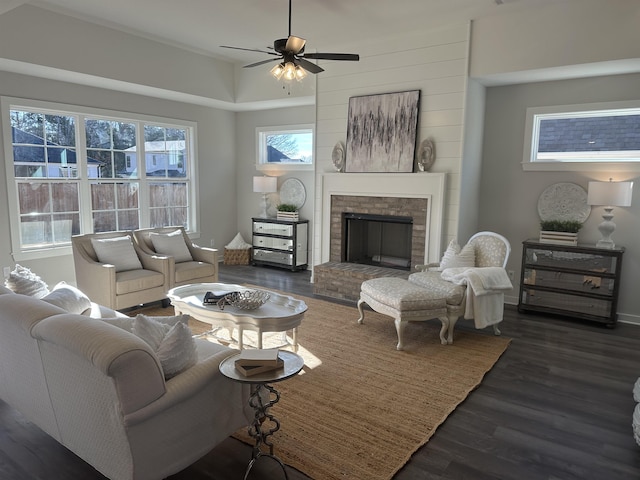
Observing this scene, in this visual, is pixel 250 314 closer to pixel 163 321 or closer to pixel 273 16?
pixel 163 321

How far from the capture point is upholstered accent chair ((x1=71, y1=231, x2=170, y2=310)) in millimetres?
4461

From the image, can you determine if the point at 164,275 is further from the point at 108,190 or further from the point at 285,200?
the point at 285,200

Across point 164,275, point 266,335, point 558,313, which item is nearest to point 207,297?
point 266,335

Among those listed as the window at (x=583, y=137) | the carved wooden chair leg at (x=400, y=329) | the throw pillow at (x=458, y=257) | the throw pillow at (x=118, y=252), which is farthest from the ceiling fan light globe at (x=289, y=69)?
the window at (x=583, y=137)

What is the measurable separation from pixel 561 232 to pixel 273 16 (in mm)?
3826

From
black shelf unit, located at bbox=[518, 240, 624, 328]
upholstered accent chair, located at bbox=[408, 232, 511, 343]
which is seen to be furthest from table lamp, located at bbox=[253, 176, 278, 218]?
black shelf unit, located at bbox=[518, 240, 624, 328]

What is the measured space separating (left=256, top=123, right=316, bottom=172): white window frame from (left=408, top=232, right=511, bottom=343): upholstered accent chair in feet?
10.1

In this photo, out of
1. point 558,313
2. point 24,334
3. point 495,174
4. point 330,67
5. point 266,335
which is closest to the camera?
point 24,334

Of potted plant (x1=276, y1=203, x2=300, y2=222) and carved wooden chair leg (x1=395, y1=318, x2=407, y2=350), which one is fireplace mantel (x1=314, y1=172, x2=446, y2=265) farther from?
carved wooden chair leg (x1=395, y1=318, x2=407, y2=350)

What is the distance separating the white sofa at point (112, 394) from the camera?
183cm

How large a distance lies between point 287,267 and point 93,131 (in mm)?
3310

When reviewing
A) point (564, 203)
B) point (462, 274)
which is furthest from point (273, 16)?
point (564, 203)

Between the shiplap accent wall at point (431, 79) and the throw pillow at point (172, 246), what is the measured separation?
230 cm

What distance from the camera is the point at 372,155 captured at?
557 centimetres
